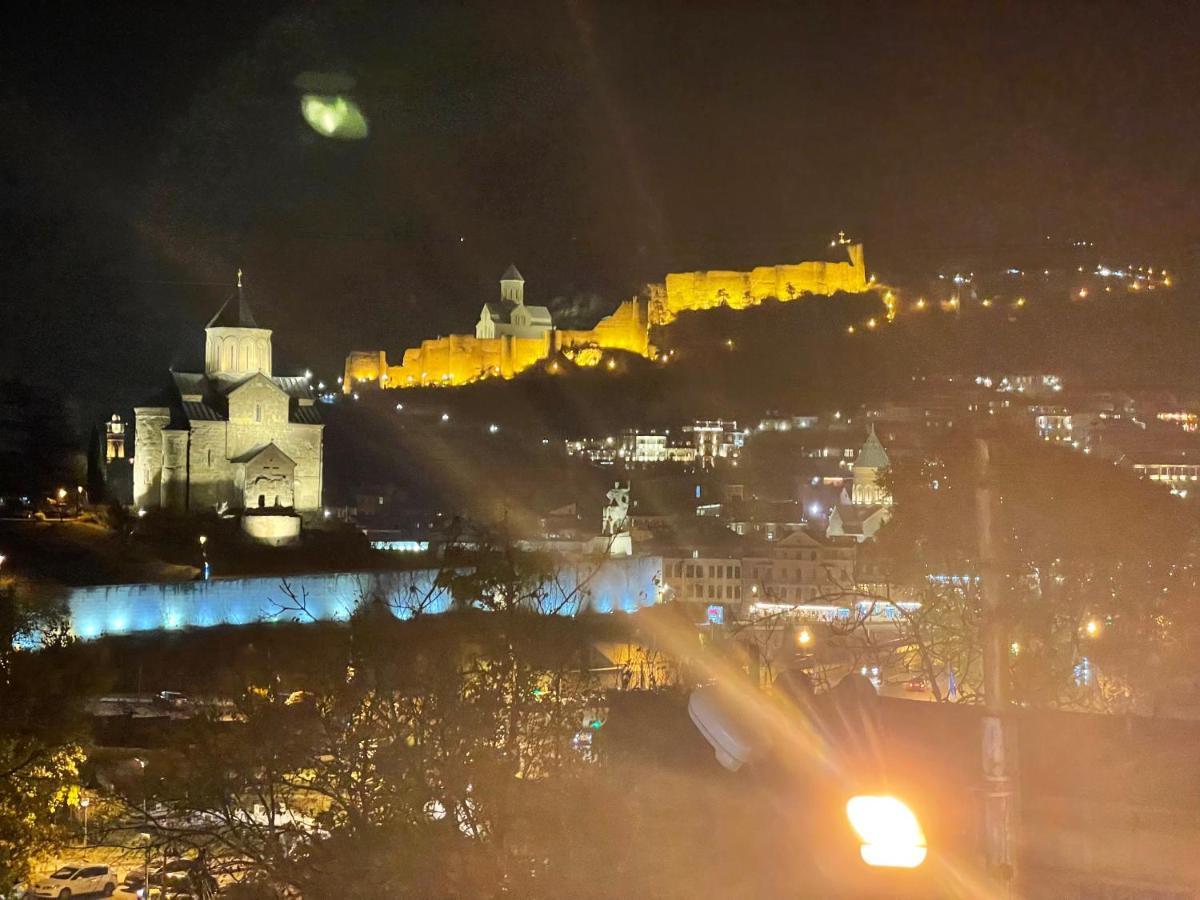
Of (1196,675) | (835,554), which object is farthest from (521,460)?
(1196,675)

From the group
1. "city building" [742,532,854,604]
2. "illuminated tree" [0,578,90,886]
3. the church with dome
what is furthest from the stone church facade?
the church with dome

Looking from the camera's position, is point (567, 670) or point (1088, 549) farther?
point (1088, 549)

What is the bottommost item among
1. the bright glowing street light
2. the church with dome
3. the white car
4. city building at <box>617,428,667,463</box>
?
the white car

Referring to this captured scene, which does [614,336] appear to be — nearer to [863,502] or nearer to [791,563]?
[863,502]

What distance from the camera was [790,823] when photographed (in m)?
3.73

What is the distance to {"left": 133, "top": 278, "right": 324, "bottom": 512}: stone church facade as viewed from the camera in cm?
3152

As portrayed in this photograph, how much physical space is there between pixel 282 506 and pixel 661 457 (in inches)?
1317

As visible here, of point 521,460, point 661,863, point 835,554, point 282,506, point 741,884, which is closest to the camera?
point 741,884

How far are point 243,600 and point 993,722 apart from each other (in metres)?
25.7

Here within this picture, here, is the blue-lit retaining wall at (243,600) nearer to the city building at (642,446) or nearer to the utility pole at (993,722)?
the utility pole at (993,722)

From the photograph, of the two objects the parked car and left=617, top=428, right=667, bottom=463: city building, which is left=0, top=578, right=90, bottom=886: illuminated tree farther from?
A: left=617, top=428, right=667, bottom=463: city building

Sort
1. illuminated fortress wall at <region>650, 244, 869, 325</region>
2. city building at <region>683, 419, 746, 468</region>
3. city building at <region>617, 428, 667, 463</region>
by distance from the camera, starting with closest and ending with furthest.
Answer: city building at <region>617, 428, 667, 463</region>, city building at <region>683, 419, 746, 468</region>, illuminated fortress wall at <region>650, 244, 869, 325</region>

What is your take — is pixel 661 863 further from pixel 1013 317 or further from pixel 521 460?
pixel 1013 317

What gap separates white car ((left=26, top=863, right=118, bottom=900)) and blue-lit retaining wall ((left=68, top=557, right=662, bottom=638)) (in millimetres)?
9622
